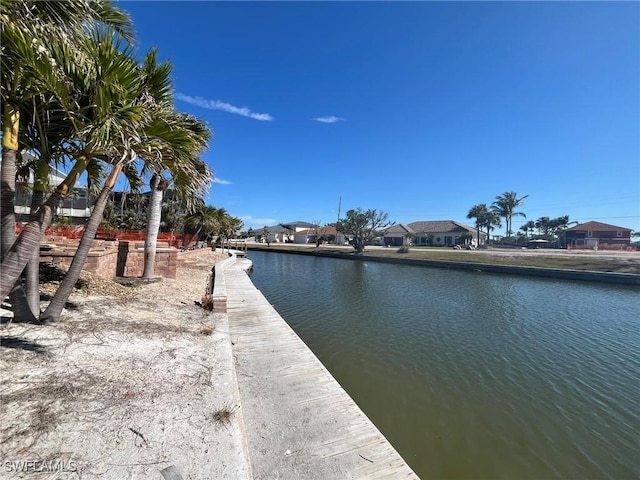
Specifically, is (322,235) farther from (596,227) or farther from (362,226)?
(596,227)

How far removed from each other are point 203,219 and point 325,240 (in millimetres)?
47971

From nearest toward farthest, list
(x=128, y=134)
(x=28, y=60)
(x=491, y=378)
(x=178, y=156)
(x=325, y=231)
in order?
(x=28, y=60) < (x=128, y=134) < (x=178, y=156) < (x=491, y=378) < (x=325, y=231)

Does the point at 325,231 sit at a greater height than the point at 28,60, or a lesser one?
greater

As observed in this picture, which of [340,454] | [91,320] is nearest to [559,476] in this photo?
[340,454]

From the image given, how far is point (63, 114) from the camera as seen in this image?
4406 mm

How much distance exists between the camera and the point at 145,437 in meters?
2.49

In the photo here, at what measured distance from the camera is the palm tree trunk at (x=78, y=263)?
14.7 ft

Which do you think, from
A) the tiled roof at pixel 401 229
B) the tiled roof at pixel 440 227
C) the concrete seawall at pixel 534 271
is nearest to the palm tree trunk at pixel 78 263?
the concrete seawall at pixel 534 271

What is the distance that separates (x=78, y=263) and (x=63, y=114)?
7.53 ft

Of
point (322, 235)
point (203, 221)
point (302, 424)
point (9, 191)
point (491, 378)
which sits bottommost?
point (491, 378)

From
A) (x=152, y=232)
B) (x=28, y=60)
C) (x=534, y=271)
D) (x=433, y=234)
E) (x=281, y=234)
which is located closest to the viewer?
(x=28, y=60)

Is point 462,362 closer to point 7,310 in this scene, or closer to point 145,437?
point 145,437

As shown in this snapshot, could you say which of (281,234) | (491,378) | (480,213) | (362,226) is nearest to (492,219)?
(480,213)

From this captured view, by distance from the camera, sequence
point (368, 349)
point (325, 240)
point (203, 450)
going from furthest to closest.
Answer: point (325, 240), point (368, 349), point (203, 450)
